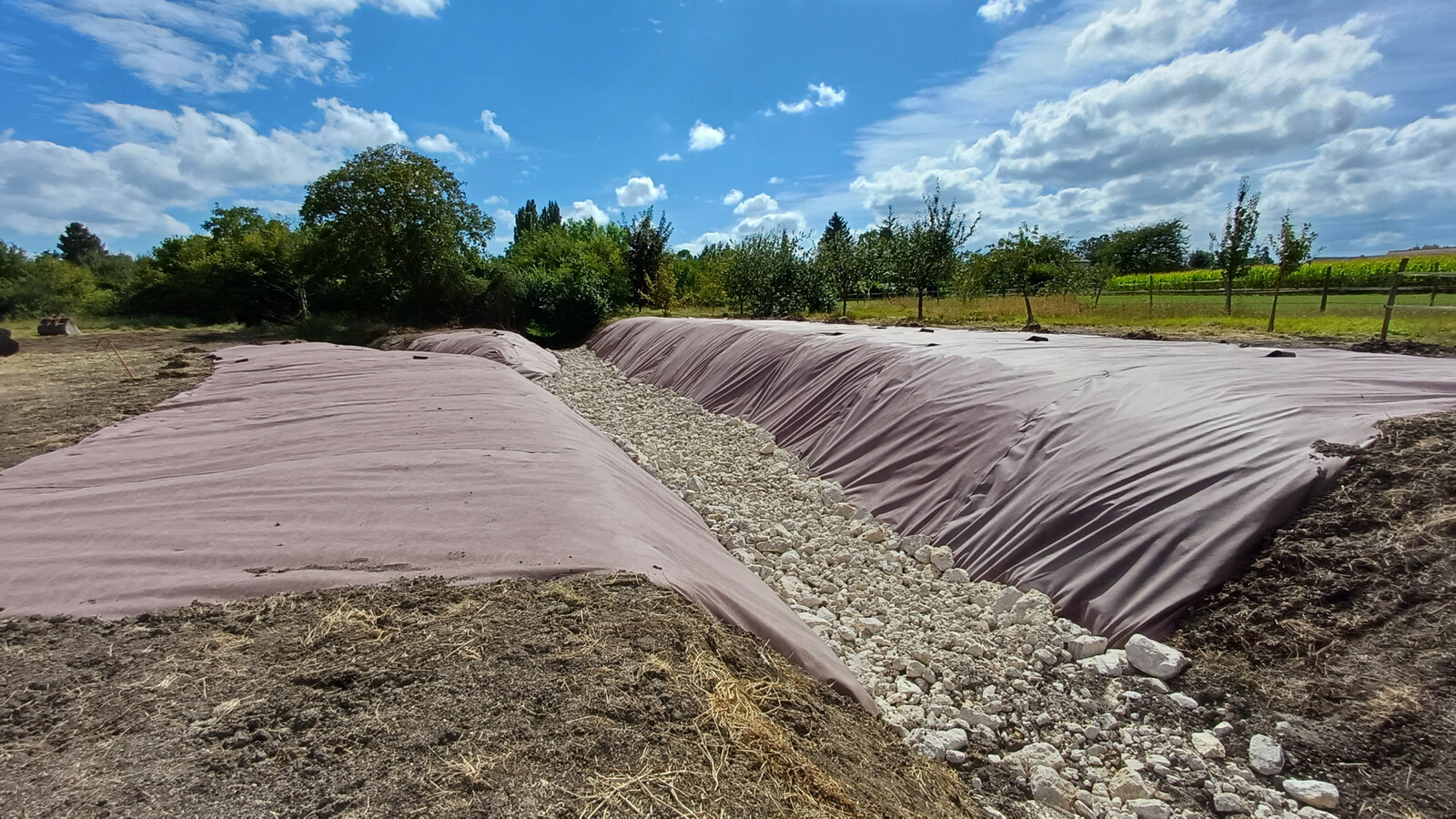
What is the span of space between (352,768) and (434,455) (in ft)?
10.1

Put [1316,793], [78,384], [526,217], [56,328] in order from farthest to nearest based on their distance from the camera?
[526,217], [56,328], [78,384], [1316,793]

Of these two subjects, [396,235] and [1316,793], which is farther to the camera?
[396,235]

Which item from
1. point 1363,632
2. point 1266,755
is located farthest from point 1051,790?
point 1363,632

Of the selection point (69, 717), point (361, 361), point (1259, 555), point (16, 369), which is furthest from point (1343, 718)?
point (16, 369)

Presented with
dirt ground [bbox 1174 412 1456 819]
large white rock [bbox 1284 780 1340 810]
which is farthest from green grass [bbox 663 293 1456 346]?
large white rock [bbox 1284 780 1340 810]

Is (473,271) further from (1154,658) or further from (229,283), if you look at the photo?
(1154,658)

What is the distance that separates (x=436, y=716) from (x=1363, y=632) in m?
3.92

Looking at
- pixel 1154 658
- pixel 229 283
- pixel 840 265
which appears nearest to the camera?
pixel 1154 658

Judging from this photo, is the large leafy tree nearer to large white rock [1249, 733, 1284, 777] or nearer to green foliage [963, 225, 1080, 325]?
green foliage [963, 225, 1080, 325]

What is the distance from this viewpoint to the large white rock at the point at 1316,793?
2.35m

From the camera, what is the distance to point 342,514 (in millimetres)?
3555

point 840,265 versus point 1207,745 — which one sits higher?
point 840,265

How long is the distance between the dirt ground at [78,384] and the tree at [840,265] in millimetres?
17511

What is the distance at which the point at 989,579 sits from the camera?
4.14 m
